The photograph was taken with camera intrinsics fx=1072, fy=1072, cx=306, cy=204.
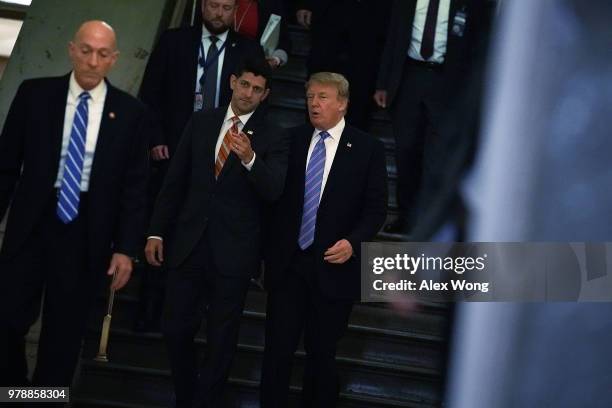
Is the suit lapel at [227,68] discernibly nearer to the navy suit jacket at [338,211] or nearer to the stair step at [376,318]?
the navy suit jacket at [338,211]

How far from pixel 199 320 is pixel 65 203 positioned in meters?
0.89

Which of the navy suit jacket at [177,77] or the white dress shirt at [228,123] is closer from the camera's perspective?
the white dress shirt at [228,123]

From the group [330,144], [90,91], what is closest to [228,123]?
[330,144]

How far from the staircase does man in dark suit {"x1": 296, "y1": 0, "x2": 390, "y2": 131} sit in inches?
52.3

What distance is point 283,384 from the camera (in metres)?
4.80

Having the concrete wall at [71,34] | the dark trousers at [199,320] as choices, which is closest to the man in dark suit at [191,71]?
the concrete wall at [71,34]

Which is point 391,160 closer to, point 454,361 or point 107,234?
point 107,234

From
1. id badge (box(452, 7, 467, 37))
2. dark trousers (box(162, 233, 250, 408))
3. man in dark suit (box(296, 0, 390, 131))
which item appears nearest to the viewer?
dark trousers (box(162, 233, 250, 408))

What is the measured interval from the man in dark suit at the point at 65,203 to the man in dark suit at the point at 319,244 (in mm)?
745

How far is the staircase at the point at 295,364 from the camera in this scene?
5.37m

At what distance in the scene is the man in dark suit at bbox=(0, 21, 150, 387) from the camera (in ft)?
13.8

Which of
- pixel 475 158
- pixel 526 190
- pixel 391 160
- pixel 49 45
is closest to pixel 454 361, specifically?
pixel 475 158

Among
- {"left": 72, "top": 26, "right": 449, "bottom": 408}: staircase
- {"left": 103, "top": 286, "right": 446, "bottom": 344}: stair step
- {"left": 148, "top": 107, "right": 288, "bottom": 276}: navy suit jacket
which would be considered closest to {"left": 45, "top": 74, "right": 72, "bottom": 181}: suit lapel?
{"left": 148, "top": 107, "right": 288, "bottom": 276}: navy suit jacket

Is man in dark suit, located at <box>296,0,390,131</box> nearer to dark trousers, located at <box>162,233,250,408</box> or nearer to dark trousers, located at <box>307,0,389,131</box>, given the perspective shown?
dark trousers, located at <box>307,0,389,131</box>
